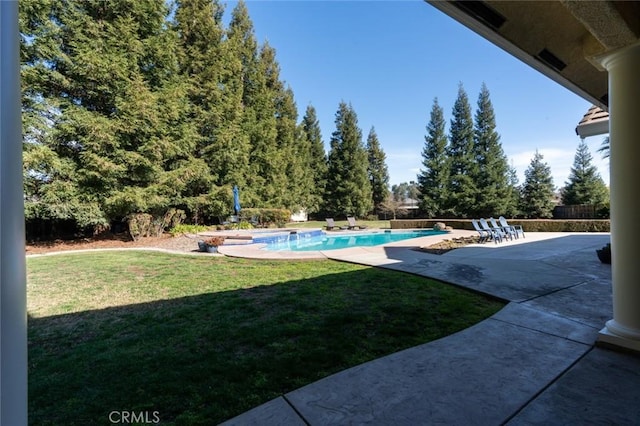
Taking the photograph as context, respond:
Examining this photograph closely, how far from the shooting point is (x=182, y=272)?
714 centimetres

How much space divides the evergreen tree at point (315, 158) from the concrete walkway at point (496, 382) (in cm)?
2798

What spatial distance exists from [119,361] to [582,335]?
15.7 feet

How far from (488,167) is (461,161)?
2197mm

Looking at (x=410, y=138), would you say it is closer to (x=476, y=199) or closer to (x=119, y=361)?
(x=476, y=199)

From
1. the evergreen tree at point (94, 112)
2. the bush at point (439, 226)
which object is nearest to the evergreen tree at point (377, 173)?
the bush at point (439, 226)

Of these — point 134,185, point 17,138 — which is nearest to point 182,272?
point 17,138

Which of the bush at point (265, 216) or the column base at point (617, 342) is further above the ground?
the bush at point (265, 216)

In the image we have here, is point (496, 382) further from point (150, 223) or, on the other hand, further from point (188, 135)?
point (188, 135)

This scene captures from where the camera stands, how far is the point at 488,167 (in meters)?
26.1

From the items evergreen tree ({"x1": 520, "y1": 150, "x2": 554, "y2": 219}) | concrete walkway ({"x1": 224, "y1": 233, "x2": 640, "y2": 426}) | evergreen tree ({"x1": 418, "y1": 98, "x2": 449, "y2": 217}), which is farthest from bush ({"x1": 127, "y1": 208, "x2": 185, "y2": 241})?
evergreen tree ({"x1": 520, "y1": 150, "x2": 554, "y2": 219})

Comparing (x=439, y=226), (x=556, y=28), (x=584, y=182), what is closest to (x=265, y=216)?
(x=439, y=226)

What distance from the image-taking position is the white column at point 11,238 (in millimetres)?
1101

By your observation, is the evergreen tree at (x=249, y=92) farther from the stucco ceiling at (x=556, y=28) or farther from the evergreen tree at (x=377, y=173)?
the stucco ceiling at (x=556, y=28)

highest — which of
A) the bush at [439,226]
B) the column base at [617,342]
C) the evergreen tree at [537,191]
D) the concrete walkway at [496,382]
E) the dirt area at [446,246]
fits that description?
the evergreen tree at [537,191]
